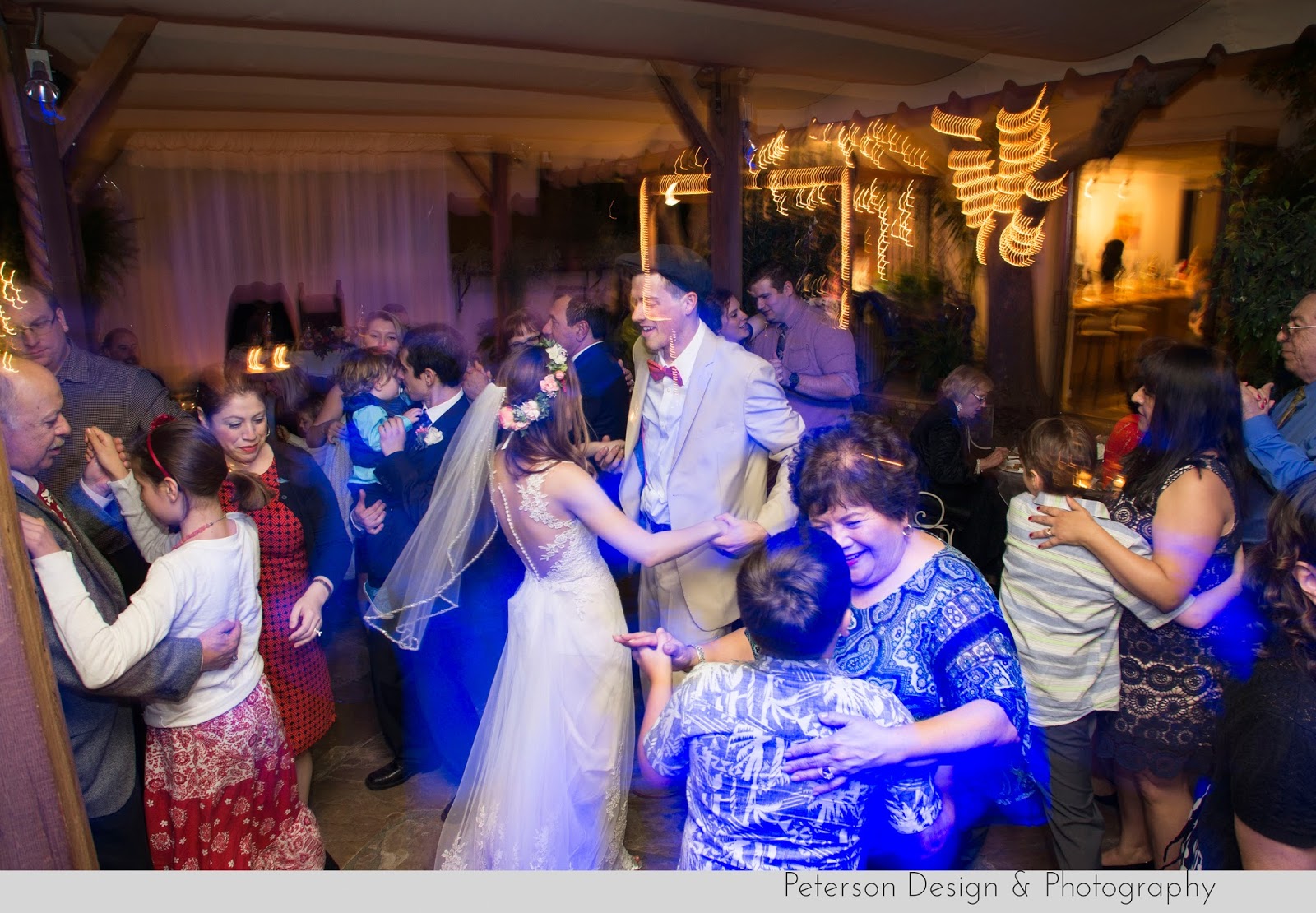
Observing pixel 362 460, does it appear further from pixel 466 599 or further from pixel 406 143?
pixel 406 143

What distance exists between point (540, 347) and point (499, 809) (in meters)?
1.23

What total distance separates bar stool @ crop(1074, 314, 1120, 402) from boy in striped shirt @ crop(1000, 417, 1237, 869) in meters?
3.82

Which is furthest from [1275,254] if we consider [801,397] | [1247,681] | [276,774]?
[276,774]

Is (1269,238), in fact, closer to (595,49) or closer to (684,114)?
(684,114)

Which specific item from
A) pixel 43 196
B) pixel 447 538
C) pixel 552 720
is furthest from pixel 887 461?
pixel 43 196

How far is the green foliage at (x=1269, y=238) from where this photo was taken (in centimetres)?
382

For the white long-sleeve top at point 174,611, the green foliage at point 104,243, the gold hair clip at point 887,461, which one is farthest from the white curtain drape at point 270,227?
the gold hair clip at point 887,461

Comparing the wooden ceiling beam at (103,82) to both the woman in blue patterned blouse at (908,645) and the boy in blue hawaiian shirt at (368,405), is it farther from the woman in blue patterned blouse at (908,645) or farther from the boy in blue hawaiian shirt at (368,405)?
the woman in blue patterned blouse at (908,645)

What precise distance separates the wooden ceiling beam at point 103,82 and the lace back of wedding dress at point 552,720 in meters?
3.03

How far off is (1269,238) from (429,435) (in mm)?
3751

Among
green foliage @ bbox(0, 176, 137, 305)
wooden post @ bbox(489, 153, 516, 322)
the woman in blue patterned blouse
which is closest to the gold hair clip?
the woman in blue patterned blouse

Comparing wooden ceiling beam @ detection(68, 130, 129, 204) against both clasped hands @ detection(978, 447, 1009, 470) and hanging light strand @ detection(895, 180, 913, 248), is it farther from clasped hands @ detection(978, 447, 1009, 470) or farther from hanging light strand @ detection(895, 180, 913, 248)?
hanging light strand @ detection(895, 180, 913, 248)

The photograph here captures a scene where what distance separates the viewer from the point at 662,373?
107 inches

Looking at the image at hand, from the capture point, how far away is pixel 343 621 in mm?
3811
